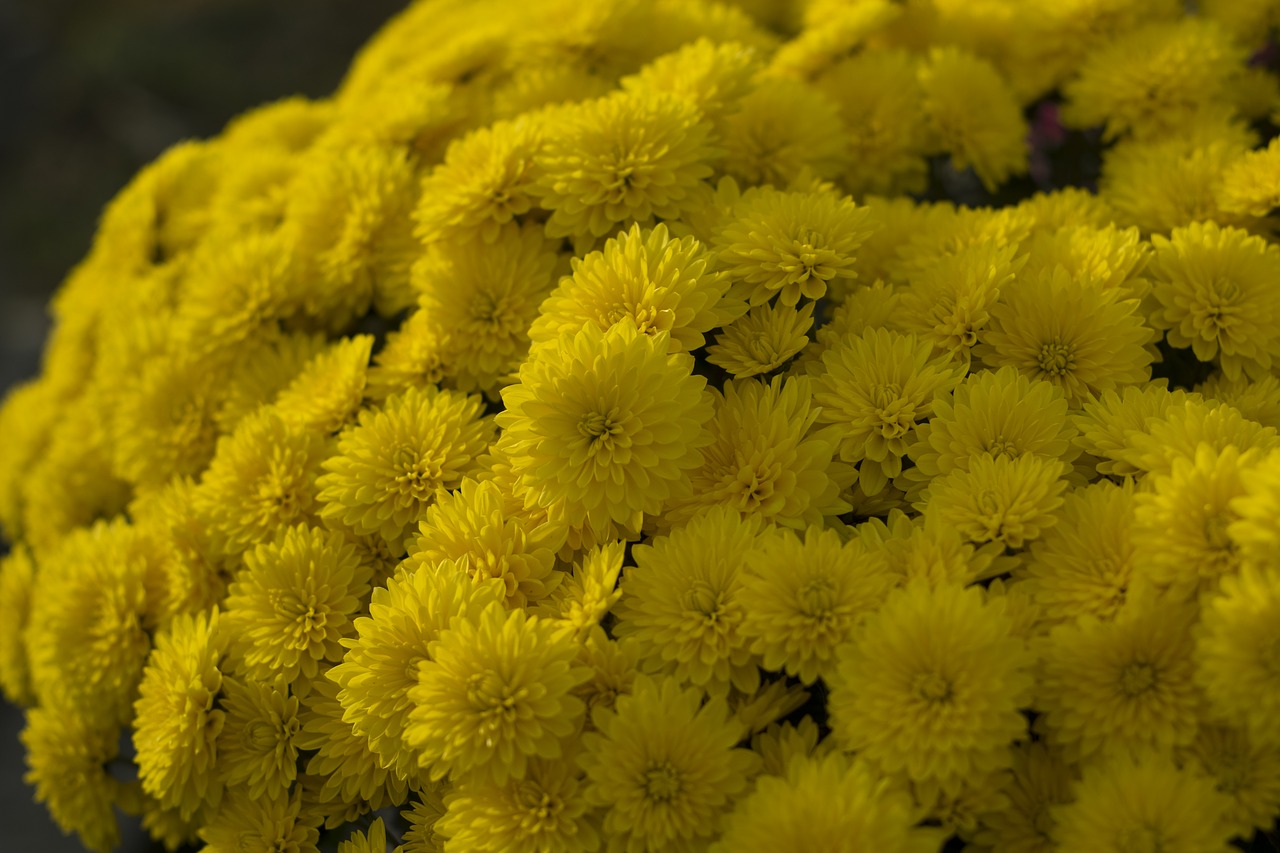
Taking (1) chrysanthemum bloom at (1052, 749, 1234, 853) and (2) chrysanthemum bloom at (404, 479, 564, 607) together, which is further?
(2) chrysanthemum bloom at (404, 479, 564, 607)

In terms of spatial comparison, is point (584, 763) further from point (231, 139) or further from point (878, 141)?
point (231, 139)

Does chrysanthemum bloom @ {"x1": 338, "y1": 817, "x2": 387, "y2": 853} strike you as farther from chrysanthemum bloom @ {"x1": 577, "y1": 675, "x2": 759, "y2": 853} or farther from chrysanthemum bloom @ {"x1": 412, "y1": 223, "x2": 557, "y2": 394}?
chrysanthemum bloom @ {"x1": 412, "y1": 223, "x2": 557, "y2": 394}

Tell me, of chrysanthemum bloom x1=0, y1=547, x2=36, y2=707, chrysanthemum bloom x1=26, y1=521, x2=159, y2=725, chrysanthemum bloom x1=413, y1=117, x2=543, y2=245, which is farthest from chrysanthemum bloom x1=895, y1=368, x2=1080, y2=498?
chrysanthemum bloom x1=0, y1=547, x2=36, y2=707

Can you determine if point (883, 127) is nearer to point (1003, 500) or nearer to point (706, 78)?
point (706, 78)

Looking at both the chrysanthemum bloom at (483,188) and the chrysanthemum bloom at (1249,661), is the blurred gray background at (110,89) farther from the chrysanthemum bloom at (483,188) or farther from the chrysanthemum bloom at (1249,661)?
the chrysanthemum bloom at (1249,661)

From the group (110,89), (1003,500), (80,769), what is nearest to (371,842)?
(80,769)

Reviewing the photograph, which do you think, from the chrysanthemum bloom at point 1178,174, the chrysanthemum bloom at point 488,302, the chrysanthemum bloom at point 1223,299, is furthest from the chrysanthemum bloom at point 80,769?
the chrysanthemum bloom at point 1178,174
